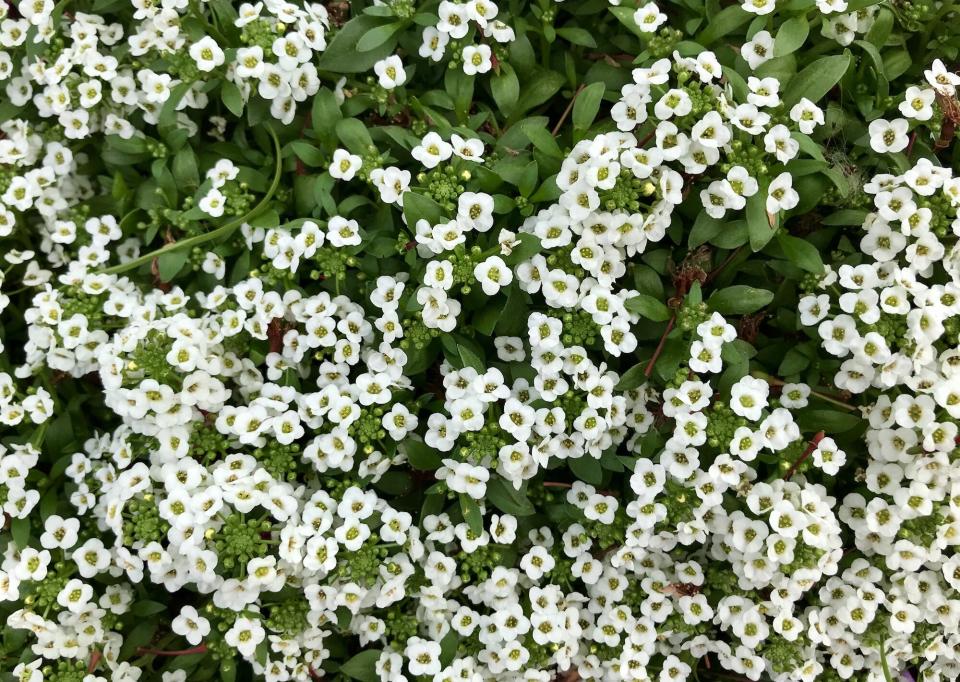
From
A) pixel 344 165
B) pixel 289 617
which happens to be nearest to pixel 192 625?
pixel 289 617

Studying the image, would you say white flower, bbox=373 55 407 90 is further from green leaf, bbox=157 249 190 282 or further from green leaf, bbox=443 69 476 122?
green leaf, bbox=157 249 190 282

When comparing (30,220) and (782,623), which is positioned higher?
(30,220)

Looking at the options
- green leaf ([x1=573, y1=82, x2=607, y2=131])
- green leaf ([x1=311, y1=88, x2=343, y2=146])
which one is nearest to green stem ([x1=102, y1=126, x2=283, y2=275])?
green leaf ([x1=311, y1=88, x2=343, y2=146])

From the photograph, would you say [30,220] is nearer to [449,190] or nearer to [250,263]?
[250,263]

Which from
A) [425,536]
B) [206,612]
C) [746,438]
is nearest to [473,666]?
[425,536]

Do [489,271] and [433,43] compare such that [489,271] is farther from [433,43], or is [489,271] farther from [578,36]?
[578,36]

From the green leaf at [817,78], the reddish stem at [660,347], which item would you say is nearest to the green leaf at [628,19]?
the green leaf at [817,78]

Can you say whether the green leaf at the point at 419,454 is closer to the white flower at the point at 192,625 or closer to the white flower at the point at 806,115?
the white flower at the point at 192,625
